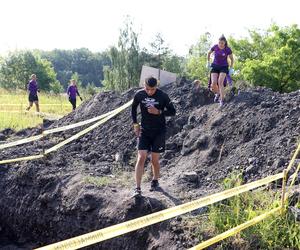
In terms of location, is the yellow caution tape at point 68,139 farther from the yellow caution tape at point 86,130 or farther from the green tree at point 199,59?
the green tree at point 199,59

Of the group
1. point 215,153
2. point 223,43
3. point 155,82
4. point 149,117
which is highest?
point 223,43

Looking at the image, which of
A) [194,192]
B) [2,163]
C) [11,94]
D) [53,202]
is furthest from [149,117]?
[11,94]

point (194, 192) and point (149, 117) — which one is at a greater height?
point (149, 117)

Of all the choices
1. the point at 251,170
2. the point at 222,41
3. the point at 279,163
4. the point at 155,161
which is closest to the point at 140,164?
the point at 155,161

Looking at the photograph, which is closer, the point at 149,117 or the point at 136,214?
the point at 136,214

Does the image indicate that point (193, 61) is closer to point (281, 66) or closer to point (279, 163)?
point (281, 66)

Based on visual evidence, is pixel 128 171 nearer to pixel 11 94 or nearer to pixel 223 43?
pixel 223 43

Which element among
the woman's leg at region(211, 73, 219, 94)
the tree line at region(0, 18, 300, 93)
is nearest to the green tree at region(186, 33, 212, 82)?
the tree line at region(0, 18, 300, 93)

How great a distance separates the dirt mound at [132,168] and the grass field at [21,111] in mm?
5731

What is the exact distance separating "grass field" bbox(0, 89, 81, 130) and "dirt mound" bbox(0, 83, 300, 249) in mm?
5731

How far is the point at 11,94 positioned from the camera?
25.0 m

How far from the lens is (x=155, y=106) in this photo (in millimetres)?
6590

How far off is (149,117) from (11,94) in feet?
65.2

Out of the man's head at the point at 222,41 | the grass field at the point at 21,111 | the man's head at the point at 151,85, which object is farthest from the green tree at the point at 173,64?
the man's head at the point at 151,85
